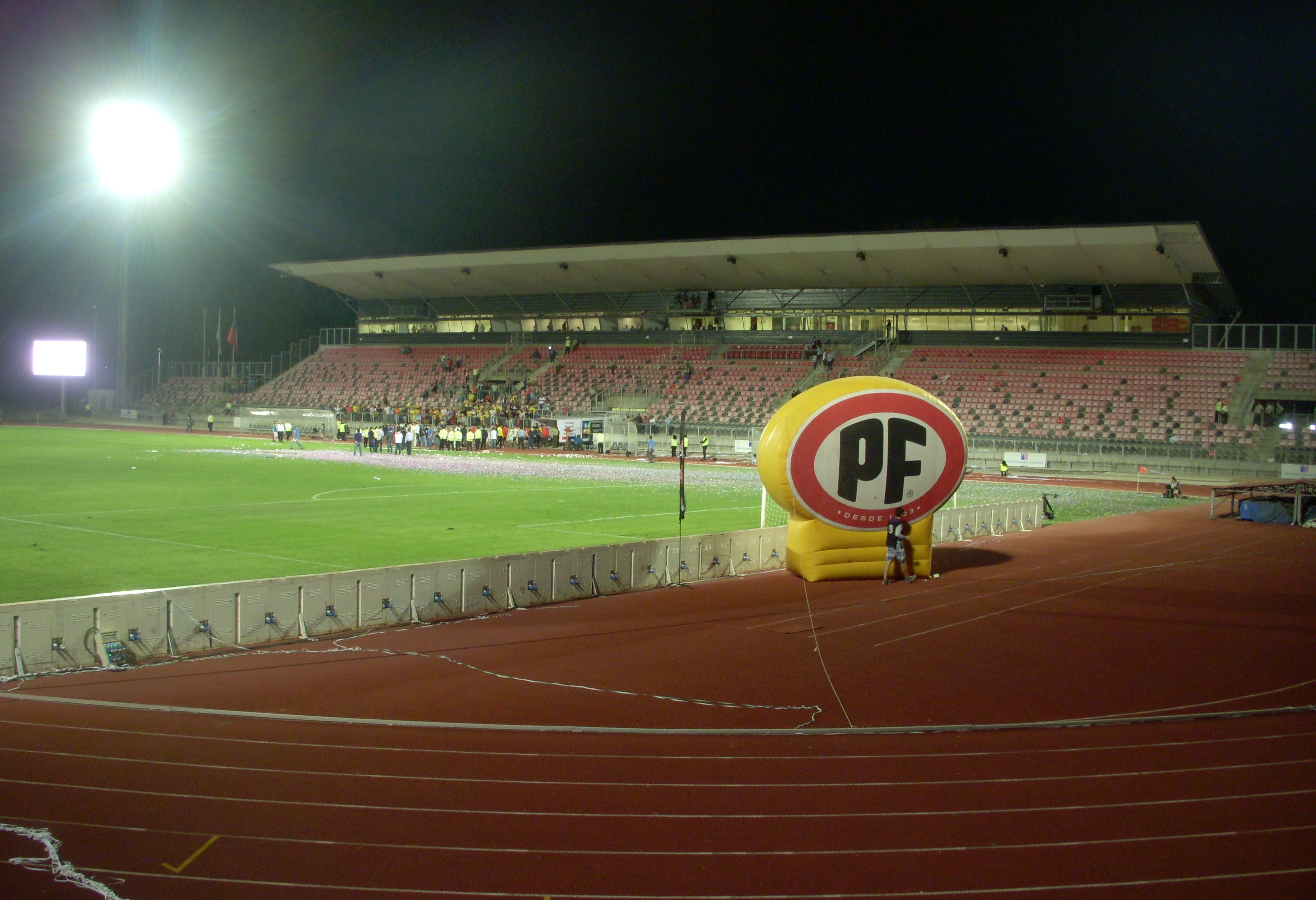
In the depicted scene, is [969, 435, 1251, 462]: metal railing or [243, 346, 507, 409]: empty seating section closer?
[969, 435, 1251, 462]: metal railing

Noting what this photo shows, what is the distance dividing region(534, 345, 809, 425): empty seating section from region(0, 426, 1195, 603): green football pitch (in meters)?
14.0

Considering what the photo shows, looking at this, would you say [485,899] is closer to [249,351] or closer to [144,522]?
[144,522]

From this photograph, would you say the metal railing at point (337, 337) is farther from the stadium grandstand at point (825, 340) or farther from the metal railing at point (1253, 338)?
the metal railing at point (1253, 338)

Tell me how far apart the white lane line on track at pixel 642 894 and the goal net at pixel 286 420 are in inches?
2506

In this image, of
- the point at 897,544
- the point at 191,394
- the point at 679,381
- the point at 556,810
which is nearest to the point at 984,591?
the point at 897,544

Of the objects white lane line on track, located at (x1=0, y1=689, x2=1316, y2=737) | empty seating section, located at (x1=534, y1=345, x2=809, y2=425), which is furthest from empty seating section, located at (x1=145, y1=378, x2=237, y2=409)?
white lane line on track, located at (x1=0, y1=689, x2=1316, y2=737)

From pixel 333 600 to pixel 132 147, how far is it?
5543 cm

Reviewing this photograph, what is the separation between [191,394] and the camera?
83625 mm

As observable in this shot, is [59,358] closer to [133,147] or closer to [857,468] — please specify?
[133,147]

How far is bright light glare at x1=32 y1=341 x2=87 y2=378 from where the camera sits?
73188 mm

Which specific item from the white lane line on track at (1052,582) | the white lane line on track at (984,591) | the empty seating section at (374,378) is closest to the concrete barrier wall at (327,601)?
the white lane line on track at (984,591)

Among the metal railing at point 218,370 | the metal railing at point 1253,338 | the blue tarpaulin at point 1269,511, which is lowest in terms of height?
the blue tarpaulin at point 1269,511

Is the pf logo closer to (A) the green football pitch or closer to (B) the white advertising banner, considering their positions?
(A) the green football pitch

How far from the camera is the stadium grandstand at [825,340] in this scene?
50250 millimetres
